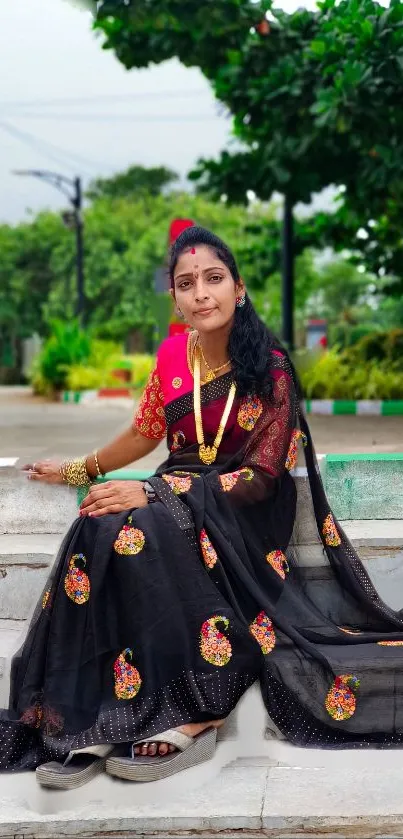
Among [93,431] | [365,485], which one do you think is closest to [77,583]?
[365,485]

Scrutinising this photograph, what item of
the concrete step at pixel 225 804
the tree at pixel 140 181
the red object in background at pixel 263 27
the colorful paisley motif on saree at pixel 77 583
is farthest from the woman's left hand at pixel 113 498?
the tree at pixel 140 181

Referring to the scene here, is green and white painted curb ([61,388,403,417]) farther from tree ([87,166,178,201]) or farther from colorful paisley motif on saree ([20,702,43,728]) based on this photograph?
tree ([87,166,178,201])

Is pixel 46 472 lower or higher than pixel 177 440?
lower

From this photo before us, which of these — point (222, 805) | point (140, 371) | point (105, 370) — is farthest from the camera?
point (140, 371)

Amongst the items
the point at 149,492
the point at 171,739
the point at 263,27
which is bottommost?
the point at 171,739

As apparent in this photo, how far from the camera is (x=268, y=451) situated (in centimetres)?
344

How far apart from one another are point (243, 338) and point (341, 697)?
1.15m

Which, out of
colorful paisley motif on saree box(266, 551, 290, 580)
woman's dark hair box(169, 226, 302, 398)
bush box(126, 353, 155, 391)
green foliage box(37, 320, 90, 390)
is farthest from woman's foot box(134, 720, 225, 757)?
green foliage box(37, 320, 90, 390)

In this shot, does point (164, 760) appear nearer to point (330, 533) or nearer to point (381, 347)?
point (330, 533)

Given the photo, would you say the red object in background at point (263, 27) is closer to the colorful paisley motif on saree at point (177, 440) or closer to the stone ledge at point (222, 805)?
the colorful paisley motif on saree at point (177, 440)

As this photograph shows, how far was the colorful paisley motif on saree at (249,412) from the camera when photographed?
3518 millimetres

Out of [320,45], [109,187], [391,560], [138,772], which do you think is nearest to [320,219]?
[320,45]

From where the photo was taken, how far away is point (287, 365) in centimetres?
360

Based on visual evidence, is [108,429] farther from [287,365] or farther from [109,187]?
[109,187]
